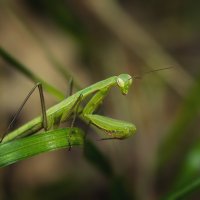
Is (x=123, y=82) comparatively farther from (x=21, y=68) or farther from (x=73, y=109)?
(x=21, y=68)

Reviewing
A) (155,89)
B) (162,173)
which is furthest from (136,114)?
(162,173)

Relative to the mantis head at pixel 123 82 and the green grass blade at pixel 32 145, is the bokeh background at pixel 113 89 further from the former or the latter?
the green grass blade at pixel 32 145

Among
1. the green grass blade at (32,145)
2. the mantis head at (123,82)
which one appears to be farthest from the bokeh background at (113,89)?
the green grass blade at (32,145)

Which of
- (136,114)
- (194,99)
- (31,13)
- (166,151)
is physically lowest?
(166,151)

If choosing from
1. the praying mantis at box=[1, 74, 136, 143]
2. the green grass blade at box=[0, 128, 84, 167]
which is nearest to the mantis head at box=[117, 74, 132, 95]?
the praying mantis at box=[1, 74, 136, 143]

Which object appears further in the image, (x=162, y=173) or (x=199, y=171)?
(x=162, y=173)

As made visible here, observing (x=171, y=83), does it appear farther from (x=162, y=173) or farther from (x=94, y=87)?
(x=94, y=87)

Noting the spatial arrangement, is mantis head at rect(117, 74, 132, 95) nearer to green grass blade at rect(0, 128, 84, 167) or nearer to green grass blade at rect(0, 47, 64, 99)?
green grass blade at rect(0, 47, 64, 99)
